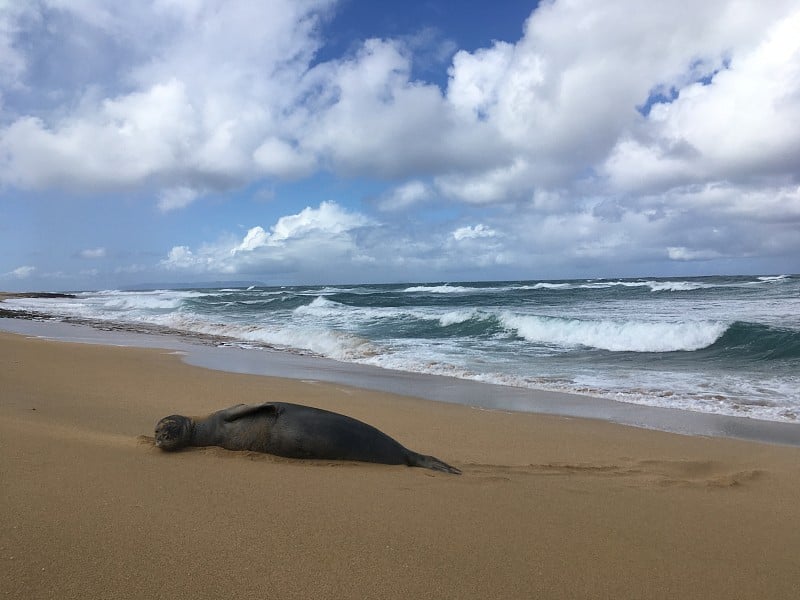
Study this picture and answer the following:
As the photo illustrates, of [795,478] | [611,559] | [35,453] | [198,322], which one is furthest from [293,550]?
[198,322]

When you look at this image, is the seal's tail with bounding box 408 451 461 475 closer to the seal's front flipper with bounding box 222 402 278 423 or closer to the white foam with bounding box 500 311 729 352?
the seal's front flipper with bounding box 222 402 278 423

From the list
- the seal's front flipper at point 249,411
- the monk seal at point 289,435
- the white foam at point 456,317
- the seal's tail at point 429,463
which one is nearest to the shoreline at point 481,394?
the seal's tail at point 429,463

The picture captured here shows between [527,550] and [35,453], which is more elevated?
[35,453]

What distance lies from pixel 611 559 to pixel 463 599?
0.93 m

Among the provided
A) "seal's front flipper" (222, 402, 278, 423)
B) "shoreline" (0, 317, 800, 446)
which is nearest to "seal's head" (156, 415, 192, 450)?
"seal's front flipper" (222, 402, 278, 423)

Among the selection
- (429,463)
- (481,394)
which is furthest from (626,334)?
(429,463)

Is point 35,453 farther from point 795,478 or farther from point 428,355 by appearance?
point 428,355

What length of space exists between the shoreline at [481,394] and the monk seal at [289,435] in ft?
12.3

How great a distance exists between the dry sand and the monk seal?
182 mm

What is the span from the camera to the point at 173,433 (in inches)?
162

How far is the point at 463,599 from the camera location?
2.20m

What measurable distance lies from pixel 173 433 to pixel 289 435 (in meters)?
0.87

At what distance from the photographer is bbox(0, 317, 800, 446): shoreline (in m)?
6.99

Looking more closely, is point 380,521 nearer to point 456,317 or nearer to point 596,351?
point 596,351
